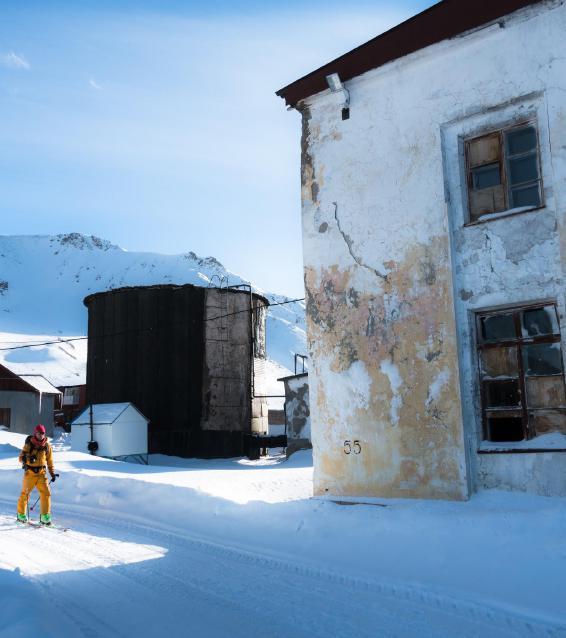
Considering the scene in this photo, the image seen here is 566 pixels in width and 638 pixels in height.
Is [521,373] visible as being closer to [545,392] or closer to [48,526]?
[545,392]

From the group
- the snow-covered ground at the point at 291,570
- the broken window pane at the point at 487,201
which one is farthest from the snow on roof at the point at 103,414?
the broken window pane at the point at 487,201

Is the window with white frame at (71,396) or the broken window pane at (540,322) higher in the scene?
the window with white frame at (71,396)

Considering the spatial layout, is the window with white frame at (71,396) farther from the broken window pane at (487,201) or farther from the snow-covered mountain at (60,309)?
the broken window pane at (487,201)

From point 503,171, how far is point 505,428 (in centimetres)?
339

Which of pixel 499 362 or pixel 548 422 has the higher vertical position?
pixel 499 362

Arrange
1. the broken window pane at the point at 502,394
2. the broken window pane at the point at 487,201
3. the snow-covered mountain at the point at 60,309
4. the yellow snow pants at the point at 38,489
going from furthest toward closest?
the snow-covered mountain at the point at 60,309 < the yellow snow pants at the point at 38,489 < the broken window pane at the point at 487,201 < the broken window pane at the point at 502,394

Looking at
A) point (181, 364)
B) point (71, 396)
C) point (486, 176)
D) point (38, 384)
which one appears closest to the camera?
point (486, 176)

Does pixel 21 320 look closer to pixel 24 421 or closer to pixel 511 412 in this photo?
pixel 24 421

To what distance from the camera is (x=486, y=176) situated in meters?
8.55

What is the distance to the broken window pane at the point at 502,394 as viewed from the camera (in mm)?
7914

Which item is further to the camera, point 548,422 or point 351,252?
point 351,252

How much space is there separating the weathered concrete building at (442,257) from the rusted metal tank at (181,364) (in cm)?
1549

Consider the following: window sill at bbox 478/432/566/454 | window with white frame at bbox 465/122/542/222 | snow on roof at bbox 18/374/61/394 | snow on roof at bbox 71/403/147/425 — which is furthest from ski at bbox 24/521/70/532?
snow on roof at bbox 18/374/61/394

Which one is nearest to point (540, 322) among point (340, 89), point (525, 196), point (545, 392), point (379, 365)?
point (545, 392)
